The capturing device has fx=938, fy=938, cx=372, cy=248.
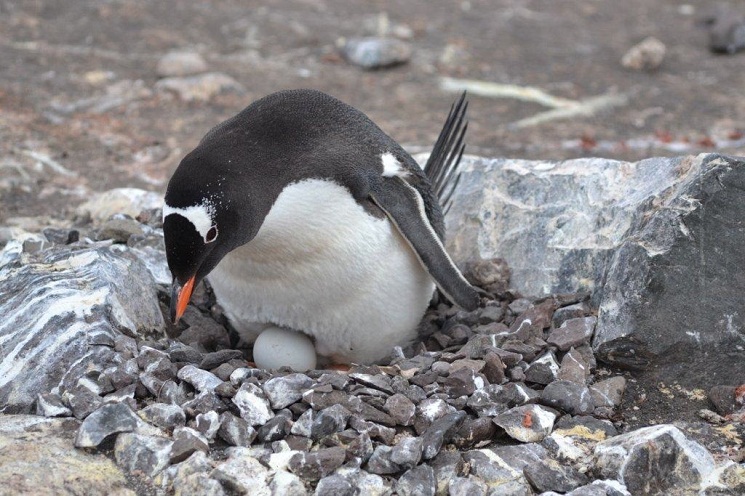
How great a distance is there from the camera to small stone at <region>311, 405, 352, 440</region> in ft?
9.18

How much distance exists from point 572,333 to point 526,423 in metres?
0.62

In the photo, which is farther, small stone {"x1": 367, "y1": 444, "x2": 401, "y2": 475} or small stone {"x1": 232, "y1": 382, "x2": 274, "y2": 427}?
small stone {"x1": 232, "y1": 382, "x2": 274, "y2": 427}

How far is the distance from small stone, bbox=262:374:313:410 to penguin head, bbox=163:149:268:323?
0.42m

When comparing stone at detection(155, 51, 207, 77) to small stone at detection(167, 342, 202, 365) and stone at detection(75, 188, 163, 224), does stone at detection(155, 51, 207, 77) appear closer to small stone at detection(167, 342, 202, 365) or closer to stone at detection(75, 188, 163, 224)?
stone at detection(75, 188, 163, 224)

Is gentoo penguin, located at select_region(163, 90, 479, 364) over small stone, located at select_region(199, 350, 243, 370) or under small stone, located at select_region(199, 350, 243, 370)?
over

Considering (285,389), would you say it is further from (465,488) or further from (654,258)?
(654,258)

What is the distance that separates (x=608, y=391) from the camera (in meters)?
3.18

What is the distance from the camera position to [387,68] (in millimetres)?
7910

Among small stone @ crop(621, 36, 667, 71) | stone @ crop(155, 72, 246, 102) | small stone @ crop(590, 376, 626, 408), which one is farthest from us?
small stone @ crop(621, 36, 667, 71)

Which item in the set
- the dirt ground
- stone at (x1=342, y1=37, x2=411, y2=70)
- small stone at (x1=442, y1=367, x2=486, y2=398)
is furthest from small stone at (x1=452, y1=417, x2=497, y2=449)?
stone at (x1=342, y1=37, x2=411, y2=70)

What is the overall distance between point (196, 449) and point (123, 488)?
0.23m

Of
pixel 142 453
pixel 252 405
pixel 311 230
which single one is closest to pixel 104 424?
pixel 142 453

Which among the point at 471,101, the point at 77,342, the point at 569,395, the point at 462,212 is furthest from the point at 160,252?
the point at 471,101

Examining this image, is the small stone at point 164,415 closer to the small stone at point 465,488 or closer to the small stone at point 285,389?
the small stone at point 285,389
